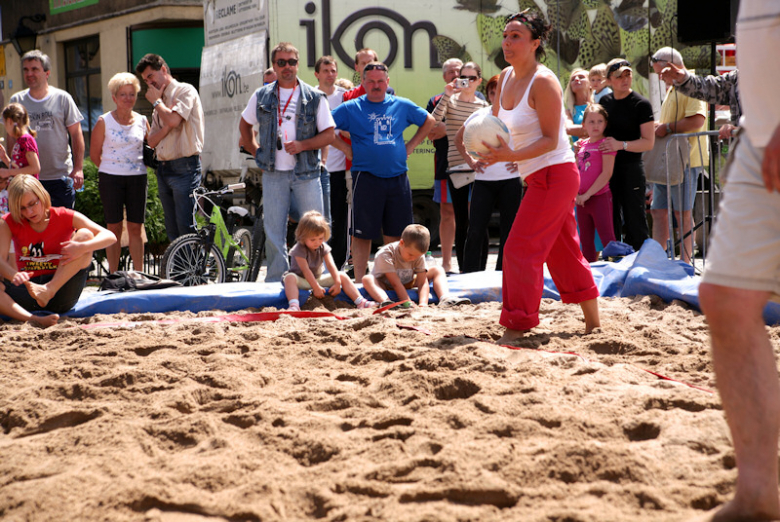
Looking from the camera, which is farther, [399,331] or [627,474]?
[399,331]

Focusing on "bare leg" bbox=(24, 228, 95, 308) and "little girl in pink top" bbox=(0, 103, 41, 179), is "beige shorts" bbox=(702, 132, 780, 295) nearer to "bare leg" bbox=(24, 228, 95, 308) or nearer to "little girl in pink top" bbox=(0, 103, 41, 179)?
"bare leg" bbox=(24, 228, 95, 308)

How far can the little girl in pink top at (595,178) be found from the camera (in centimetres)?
779

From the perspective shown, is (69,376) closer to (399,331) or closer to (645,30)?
(399,331)

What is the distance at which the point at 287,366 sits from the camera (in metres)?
4.48


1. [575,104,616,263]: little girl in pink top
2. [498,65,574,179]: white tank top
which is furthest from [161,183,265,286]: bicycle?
[498,65,574,179]: white tank top

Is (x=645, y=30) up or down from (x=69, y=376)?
up

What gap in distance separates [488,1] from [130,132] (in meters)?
5.72

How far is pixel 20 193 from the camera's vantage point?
6012 millimetres

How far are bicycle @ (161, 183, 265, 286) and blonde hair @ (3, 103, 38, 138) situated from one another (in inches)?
65.0

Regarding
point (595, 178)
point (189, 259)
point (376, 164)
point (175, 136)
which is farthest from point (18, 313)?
point (595, 178)

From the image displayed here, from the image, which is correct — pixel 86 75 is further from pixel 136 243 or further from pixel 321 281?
pixel 321 281

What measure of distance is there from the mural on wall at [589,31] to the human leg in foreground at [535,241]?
700cm

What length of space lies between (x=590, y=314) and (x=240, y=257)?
195 inches

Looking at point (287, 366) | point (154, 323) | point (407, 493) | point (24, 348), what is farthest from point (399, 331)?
point (407, 493)
